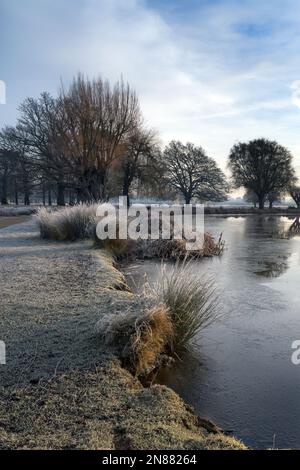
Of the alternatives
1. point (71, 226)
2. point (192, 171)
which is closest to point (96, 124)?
point (71, 226)

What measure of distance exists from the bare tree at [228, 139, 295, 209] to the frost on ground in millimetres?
45136

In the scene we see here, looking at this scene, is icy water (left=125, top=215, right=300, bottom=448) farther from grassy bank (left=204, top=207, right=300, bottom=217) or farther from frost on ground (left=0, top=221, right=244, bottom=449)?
grassy bank (left=204, top=207, right=300, bottom=217)

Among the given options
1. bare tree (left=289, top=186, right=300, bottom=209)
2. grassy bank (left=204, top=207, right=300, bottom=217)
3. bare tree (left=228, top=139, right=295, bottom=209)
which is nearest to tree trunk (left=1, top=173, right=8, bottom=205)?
grassy bank (left=204, top=207, right=300, bottom=217)

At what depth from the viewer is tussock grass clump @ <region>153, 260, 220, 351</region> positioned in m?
4.39

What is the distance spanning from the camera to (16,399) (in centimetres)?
270

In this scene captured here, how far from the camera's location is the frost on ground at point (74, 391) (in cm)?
230

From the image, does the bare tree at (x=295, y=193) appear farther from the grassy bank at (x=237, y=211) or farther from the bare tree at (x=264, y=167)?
the grassy bank at (x=237, y=211)

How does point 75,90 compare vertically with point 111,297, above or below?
above

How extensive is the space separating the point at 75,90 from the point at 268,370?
23030 millimetres

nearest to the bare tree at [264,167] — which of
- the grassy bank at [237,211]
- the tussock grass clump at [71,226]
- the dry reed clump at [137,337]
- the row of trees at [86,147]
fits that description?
the row of trees at [86,147]

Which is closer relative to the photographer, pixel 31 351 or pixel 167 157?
pixel 31 351

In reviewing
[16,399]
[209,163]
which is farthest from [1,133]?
[16,399]

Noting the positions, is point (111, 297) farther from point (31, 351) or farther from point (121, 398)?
point (121, 398)

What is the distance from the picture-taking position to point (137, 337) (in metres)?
3.57
